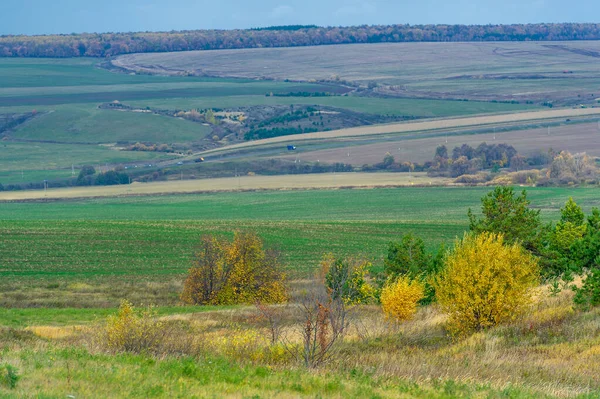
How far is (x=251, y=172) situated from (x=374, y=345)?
245 feet

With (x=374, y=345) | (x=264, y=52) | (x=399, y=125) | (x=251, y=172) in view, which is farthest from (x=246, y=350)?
(x=264, y=52)

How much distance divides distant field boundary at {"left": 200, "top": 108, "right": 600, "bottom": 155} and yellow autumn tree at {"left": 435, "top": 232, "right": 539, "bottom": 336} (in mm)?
87805

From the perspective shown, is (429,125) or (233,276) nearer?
(233,276)

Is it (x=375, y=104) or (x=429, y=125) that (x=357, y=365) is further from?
(x=375, y=104)

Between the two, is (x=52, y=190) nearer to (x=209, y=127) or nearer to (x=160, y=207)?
(x=160, y=207)

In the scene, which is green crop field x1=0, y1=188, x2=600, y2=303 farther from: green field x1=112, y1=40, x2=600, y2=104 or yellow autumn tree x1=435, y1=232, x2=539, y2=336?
green field x1=112, y1=40, x2=600, y2=104

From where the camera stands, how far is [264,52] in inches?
7475

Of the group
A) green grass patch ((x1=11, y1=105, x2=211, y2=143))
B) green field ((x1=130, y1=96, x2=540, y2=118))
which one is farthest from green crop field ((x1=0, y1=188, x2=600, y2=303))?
green field ((x1=130, y1=96, x2=540, y2=118))

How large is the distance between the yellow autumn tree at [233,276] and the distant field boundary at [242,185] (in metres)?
44.3

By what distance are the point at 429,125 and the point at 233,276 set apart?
3493 inches

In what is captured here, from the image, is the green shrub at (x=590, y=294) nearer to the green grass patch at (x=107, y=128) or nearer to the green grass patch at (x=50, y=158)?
the green grass patch at (x=50, y=158)

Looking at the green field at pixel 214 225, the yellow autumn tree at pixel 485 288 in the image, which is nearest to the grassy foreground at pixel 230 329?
the green field at pixel 214 225

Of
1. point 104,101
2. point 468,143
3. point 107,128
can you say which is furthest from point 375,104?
point 104,101

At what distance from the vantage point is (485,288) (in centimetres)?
2309
